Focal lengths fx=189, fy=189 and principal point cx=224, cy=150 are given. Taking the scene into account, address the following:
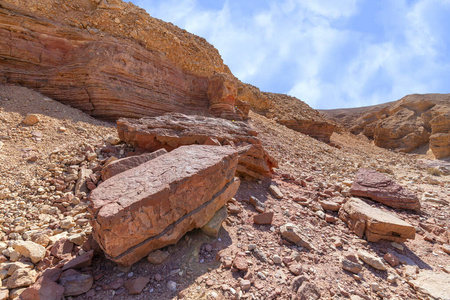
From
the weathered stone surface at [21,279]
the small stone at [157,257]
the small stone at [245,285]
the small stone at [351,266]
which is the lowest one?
the weathered stone surface at [21,279]

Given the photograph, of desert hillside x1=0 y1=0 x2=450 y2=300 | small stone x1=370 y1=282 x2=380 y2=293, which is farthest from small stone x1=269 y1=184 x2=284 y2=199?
small stone x1=370 y1=282 x2=380 y2=293

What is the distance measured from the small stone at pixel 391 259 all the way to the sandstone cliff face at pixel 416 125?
1937 centimetres

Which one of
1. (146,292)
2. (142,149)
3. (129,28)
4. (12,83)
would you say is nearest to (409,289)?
(146,292)

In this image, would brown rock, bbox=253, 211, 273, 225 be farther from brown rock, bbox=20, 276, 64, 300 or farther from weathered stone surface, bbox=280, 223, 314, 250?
brown rock, bbox=20, 276, 64, 300

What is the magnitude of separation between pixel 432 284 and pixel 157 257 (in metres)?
3.40

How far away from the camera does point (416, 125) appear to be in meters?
18.8

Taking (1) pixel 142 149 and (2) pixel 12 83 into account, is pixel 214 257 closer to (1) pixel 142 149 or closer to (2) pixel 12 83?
(1) pixel 142 149

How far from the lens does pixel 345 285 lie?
2232 mm

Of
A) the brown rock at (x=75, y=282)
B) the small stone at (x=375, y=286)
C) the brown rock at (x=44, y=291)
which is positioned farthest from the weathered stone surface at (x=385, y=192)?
the brown rock at (x=44, y=291)

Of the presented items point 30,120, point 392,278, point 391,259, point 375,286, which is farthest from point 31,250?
point 391,259

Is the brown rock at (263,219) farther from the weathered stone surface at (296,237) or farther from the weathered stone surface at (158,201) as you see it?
the weathered stone surface at (158,201)

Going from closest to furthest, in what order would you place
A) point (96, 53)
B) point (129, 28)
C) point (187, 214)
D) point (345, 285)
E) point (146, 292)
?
point (146, 292) → point (345, 285) → point (187, 214) → point (96, 53) → point (129, 28)

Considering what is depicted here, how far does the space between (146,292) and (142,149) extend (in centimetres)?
320

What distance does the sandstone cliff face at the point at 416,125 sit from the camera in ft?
50.8
